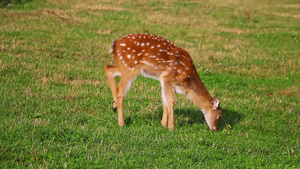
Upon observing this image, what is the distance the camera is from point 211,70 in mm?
13531

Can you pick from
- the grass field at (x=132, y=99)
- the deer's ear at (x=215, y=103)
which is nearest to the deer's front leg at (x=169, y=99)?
the grass field at (x=132, y=99)

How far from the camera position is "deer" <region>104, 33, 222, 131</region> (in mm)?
7855

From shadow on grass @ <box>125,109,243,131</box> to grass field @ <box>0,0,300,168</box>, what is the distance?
26 millimetres

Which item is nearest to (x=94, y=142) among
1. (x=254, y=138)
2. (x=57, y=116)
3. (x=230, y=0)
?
(x=57, y=116)

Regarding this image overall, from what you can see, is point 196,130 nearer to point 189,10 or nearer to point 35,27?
point 35,27

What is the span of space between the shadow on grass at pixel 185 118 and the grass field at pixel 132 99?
26 millimetres

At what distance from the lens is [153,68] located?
7.89m

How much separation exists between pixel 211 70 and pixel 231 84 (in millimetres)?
1340

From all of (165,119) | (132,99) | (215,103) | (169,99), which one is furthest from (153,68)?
Answer: (132,99)

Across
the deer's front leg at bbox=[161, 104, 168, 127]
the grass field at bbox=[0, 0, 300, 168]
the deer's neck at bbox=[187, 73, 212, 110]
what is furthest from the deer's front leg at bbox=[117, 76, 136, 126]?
the deer's neck at bbox=[187, 73, 212, 110]

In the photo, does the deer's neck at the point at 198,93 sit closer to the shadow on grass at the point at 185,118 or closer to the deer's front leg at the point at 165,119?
the shadow on grass at the point at 185,118

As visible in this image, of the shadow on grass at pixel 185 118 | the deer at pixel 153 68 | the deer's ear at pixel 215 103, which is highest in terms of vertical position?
the deer at pixel 153 68

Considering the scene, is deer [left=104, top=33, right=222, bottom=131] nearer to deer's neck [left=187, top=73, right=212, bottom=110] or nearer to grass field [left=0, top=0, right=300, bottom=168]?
deer's neck [left=187, top=73, right=212, bottom=110]

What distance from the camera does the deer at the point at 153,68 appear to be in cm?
786
